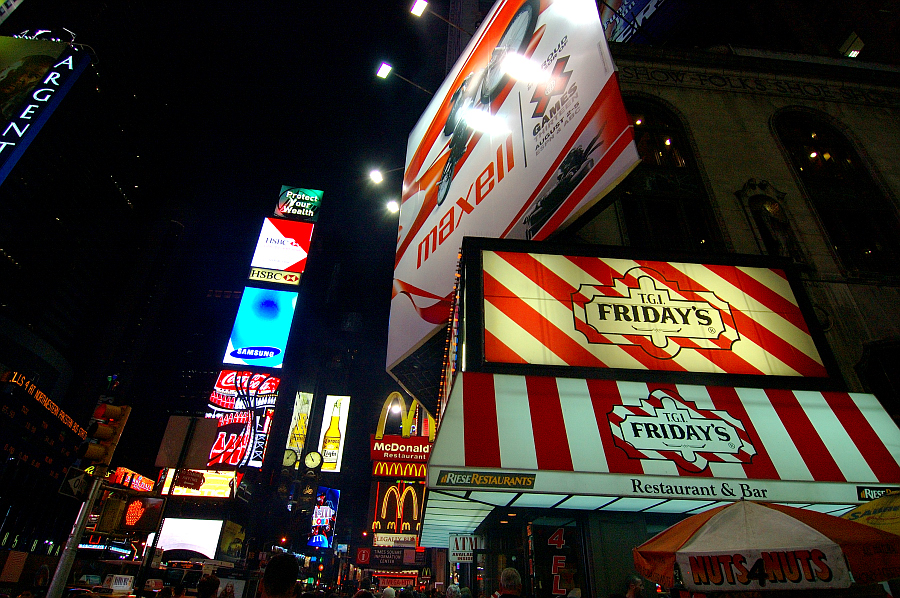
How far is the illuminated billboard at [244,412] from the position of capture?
31.4m

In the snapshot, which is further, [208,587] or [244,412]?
[244,412]

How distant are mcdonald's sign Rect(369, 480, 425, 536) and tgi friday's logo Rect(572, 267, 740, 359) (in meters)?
10.9

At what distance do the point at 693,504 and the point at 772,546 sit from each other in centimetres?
342

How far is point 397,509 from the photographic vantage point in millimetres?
16203

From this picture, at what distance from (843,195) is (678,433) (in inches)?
471

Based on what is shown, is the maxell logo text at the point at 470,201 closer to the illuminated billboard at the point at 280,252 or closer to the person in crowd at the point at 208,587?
the person in crowd at the point at 208,587

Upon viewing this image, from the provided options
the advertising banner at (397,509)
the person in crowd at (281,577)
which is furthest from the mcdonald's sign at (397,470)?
the person in crowd at (281,577)

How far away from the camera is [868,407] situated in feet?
21.4

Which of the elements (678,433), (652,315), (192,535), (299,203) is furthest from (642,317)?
(299,203)

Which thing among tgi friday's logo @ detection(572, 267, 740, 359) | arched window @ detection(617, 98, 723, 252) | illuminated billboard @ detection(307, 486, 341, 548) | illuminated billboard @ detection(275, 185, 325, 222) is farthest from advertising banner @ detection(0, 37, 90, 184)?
illuminated billboard @ detection(307, 486, 341, 548)

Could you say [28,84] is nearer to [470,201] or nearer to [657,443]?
[470,201]

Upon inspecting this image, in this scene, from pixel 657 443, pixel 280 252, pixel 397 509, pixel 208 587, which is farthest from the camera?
pixel 280 252

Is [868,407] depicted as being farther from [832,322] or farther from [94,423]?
[94,423]

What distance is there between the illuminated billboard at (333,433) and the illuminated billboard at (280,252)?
532 inches
